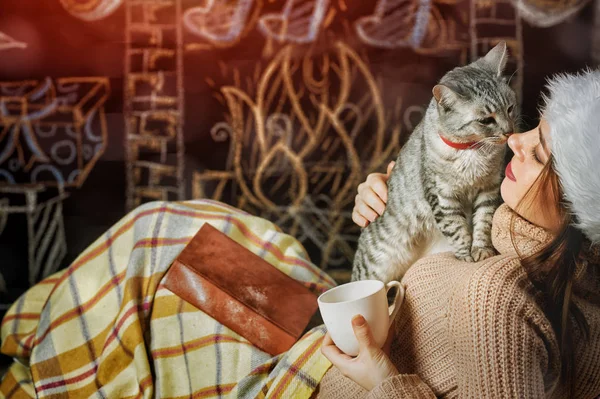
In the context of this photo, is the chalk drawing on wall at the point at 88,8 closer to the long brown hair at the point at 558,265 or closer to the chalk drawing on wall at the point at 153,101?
the chalk drawing on wall at the point at 153,101

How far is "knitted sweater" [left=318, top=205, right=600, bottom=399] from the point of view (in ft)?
2.05

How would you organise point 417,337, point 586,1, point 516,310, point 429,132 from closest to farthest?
point 516,310 < point 417,337 < point 429,132 < point 586,1

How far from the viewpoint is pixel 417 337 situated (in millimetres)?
756

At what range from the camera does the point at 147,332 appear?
3.42 ft

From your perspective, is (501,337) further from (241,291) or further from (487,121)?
(241,291)

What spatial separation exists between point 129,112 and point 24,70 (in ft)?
0.90

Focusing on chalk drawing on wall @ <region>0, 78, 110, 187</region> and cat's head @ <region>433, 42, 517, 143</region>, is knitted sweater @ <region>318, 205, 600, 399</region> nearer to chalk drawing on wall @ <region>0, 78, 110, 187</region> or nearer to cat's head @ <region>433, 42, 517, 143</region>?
cat's head @ <region>433, 42, 517, 143</region>

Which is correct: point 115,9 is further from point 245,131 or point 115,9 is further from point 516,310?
point 516,310

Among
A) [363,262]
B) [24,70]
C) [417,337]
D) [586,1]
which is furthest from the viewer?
[24,70]

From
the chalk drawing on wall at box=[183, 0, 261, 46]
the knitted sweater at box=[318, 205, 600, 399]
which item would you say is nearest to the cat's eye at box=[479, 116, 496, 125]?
the knitted sweater at box=[318, 205, 600, 399]

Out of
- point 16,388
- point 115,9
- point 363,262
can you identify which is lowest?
point 16,388

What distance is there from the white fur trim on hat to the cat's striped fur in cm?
11

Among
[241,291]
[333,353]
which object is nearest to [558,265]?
[333,353]

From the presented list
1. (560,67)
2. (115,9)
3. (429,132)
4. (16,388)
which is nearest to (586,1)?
(560,67)
